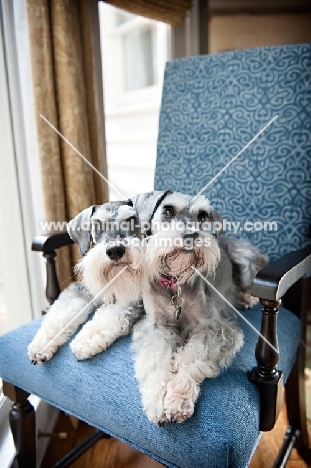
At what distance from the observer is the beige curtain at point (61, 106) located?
51.1 inches

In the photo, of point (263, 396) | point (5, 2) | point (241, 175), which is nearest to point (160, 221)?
point (263, 396)

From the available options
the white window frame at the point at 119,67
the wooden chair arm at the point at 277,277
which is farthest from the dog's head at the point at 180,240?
the white window frame at the point at 119,67

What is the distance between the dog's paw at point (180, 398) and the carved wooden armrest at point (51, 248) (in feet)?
1.89

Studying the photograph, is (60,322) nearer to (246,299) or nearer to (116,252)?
(116,252)

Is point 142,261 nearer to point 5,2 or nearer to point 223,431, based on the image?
point 223,431

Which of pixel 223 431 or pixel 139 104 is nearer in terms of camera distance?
pixel 223 431

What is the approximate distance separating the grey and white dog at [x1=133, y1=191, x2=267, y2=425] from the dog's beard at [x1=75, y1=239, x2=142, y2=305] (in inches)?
1.2

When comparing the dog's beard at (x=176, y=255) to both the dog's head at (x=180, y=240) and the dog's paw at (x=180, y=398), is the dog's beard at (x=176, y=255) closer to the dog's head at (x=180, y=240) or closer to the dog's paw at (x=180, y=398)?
the dog's head at (x=180, y=240)

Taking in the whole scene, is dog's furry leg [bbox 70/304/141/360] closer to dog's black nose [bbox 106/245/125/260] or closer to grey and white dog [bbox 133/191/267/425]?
grey and white dog [bbox 133/191/267/425]

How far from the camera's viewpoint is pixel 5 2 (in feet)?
4.60

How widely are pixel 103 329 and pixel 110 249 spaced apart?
0.32 m

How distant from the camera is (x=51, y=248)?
4.16 ft

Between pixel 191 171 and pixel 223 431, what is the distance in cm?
94

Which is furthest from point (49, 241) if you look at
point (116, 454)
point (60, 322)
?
point (116, 454)
